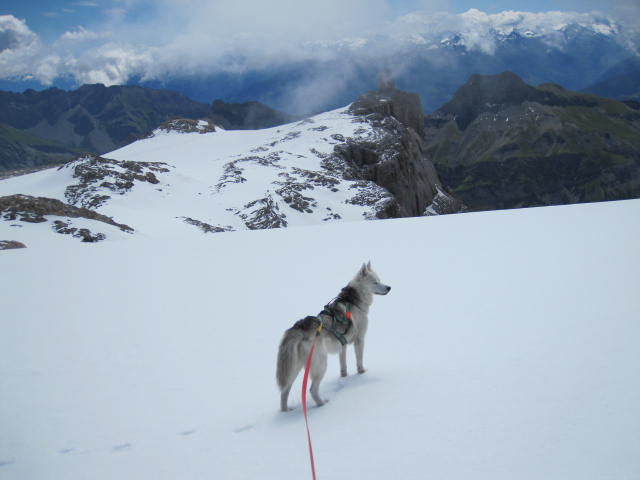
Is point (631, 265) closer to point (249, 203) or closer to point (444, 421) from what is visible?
point (444, 421)

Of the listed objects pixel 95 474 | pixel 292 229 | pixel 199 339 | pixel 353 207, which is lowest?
pixel 95 474

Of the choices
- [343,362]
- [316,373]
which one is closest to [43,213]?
[343,362]


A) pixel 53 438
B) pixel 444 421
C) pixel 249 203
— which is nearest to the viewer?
pixel 444 421

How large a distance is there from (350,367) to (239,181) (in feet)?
213

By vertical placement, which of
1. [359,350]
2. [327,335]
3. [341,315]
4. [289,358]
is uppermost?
[341,315]

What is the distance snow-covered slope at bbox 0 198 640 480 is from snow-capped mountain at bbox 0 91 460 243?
60.9ft

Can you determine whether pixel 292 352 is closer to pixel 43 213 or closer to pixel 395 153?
pixel 43 213

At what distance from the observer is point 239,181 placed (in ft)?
225

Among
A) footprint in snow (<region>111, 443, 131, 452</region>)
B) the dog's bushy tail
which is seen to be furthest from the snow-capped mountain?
the dog's bushy tail

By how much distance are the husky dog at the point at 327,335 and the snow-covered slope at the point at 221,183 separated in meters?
27.0

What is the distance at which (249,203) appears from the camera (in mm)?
59438

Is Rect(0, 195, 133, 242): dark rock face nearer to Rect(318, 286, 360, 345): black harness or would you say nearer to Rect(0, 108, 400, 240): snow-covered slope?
Rect(0, 108, 400, 240): snow-covered slope

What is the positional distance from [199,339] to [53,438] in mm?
2828

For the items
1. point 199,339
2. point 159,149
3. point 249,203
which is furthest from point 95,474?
point 159,149
